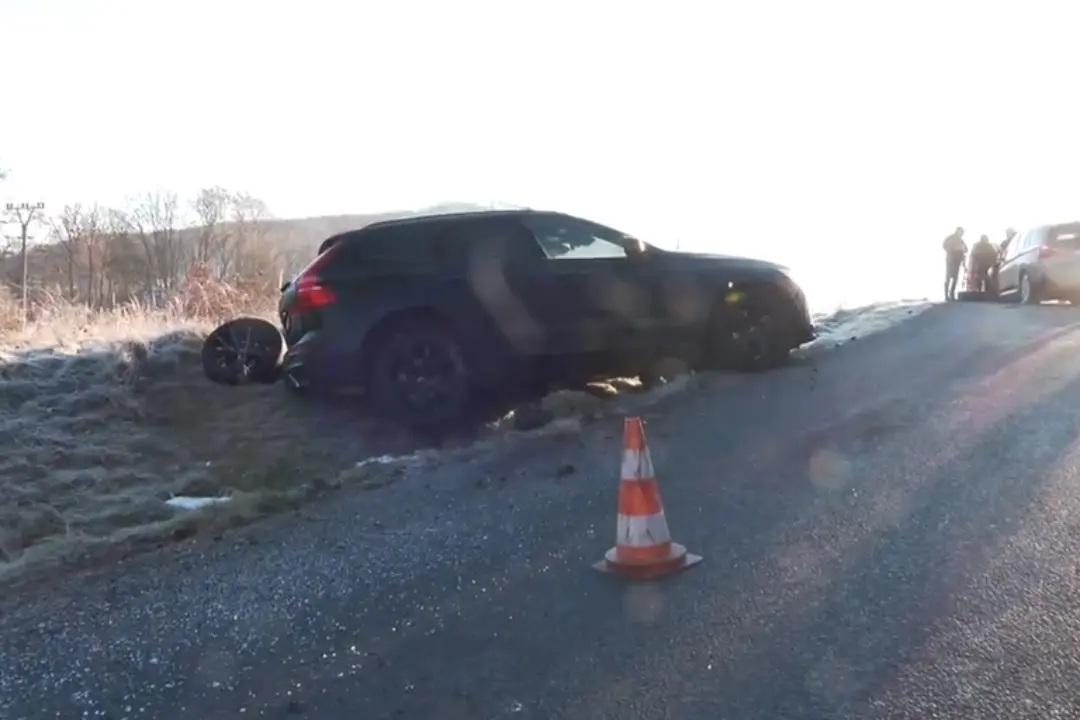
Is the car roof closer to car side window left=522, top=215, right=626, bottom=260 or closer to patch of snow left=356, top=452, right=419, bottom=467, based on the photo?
car side window left=522, top=215, right=626, bottom=260

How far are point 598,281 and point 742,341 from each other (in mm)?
1598

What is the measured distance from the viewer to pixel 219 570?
5.59 meters

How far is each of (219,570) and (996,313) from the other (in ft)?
46.0

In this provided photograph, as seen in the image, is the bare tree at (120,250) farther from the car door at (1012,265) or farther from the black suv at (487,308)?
the black suv at (487,308)

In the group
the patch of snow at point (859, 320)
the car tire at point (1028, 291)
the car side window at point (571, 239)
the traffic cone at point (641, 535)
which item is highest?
the car side window at point (571, 239)

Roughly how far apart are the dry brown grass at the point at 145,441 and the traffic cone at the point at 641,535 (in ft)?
8.09

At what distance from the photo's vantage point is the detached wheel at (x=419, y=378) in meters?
8.62

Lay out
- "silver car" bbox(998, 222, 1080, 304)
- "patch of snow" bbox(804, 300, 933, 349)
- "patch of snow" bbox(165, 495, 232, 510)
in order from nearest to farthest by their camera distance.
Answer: "patch of snow" bbox(165, 495, 232, 510), "patch of snow" bbox(804, 300, 933, 349), "silver car" bbox(998, 222, 1080, 304)

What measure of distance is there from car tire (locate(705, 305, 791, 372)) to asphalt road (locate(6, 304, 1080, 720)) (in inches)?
92.6

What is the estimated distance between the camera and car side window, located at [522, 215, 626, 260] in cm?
927

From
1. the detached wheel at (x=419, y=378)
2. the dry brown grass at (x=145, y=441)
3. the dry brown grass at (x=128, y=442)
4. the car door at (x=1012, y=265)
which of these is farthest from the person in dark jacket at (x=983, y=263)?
the dry brown grass at (x=128, y=442)

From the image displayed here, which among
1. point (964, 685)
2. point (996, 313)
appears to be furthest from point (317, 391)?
point (996, 313)

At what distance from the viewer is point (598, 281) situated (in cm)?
927

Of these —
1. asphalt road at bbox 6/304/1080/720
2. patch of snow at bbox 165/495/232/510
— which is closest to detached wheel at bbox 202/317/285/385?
patch of snow at bbox 165/495/232/510
